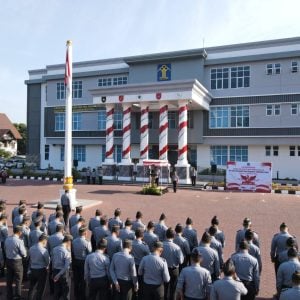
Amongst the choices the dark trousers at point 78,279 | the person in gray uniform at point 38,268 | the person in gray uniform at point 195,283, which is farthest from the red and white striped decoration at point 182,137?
the person in gray uniform at point 195,283

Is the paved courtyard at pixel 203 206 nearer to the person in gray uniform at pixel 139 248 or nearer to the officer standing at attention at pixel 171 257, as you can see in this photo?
the officer standing at attention at pixel 171 257

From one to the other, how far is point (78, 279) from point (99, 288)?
3.85ft

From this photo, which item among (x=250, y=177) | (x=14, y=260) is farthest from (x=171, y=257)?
(x=250, y=177)

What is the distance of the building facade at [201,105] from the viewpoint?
96.7 ft

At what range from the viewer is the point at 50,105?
4131 cm

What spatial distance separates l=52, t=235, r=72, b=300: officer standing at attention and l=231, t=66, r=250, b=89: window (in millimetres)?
28847

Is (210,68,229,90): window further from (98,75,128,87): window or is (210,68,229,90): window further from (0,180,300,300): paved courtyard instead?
(0,180,300,300): paved courtyard

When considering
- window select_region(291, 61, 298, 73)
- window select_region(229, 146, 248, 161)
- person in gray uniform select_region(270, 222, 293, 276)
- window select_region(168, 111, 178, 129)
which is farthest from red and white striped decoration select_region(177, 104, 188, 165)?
person in gray uniform select_region(270, 222, 293, 276)

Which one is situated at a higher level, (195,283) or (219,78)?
(219,78)

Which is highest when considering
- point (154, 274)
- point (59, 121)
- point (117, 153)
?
point (59, 121)

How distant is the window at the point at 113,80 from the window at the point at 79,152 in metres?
7.46

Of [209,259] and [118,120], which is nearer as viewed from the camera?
[209,259]

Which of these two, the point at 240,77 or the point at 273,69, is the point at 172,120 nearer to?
the point at 240,77

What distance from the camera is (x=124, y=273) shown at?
6039mm
